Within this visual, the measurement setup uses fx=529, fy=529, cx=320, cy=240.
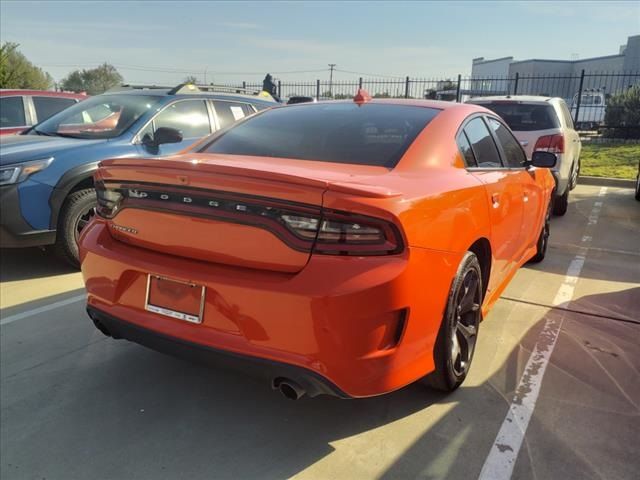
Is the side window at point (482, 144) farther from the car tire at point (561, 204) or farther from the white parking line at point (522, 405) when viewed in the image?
the car tire at point (561, 204)

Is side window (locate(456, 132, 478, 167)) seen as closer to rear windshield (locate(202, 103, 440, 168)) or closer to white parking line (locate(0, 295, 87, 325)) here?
rear windshield (locate(202, 103, 440, 168))

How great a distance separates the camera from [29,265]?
5.29 metres

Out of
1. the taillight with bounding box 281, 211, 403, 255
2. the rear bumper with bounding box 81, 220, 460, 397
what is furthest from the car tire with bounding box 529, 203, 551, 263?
the taillight with bounding box 281, 211, 403, 255

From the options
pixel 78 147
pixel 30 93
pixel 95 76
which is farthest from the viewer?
pixel 95 76

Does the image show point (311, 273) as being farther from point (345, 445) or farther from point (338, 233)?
point (345, 445)

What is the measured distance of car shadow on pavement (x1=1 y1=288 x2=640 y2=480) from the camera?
2.36 m

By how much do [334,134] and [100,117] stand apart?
382 centimetres

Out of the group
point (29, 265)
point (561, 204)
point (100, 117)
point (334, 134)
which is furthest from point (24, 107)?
point (561, 204)

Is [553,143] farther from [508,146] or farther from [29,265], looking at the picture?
[29,265]

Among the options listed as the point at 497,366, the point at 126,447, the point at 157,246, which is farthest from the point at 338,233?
the point at 497,366

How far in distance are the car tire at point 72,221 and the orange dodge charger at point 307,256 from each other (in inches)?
88.1

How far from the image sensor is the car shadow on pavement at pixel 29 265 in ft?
16.3

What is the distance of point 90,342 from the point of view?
355 cm

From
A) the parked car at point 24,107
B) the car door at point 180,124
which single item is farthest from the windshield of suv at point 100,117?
the parked car at point 24,107
